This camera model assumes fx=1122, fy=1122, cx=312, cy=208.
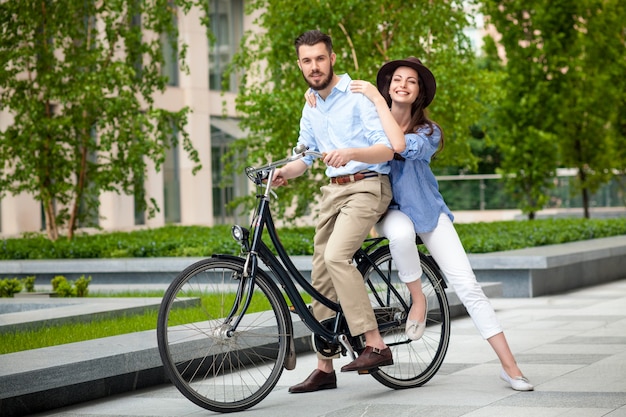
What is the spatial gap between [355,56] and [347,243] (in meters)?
11.8

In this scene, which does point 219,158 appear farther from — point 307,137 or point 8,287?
point 307,137

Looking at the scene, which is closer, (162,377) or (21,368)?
(21,368)

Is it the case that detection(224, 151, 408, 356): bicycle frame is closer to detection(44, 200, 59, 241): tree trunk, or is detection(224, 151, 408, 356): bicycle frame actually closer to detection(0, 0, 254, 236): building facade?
detection(44, 200, 59, 241): tree trunk

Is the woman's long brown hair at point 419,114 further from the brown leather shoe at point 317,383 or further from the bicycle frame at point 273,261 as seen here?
the brown leather shoe at point 317,383

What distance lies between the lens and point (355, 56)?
17828mm

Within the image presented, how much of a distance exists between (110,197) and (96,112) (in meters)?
9.89

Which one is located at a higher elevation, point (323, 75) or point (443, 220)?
point (323, 75)

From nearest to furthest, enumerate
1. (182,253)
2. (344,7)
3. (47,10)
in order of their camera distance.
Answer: (182,253) → (344,7) → (47,10)

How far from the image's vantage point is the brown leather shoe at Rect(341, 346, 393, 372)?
246 inches

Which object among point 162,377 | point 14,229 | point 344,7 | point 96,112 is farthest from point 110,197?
point 162,377

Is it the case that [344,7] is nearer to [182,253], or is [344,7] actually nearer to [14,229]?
[182,253]

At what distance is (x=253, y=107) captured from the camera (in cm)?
1723

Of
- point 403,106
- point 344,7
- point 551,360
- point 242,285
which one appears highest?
point 344,7

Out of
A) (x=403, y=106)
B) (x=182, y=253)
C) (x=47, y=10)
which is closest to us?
(x=403, y=106)
